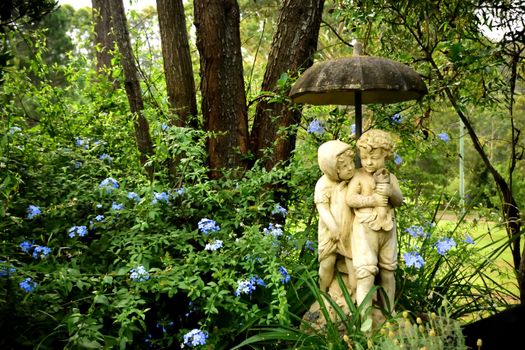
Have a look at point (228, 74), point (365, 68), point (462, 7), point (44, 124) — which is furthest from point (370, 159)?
point (44, 124)

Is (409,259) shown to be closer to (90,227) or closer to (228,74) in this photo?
(90,227)

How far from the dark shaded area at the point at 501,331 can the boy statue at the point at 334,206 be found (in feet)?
3.07

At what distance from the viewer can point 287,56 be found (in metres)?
4.68

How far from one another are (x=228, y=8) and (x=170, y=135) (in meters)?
1.40

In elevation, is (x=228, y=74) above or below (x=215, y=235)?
above

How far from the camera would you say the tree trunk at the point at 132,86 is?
4.59m

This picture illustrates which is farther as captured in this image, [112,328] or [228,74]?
[228,74]

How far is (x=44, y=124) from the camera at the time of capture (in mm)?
4867

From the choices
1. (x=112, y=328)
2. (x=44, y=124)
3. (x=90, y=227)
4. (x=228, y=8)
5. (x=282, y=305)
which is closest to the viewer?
(x=282, y=305)

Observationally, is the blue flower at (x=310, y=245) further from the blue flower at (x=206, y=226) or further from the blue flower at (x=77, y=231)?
the blue flower at (x=77, y=231)

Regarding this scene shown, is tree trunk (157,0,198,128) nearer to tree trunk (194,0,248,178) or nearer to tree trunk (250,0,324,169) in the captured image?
tree trunk (194,0,248,178)

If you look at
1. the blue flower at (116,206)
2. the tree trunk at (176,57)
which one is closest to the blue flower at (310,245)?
the blue flower at (116,206)

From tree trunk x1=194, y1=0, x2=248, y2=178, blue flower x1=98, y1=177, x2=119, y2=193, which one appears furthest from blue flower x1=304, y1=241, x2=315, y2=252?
blue flower x1=98, y1=177, x2=119, y2=193

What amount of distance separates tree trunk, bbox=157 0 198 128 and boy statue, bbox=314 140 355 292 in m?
1.86
